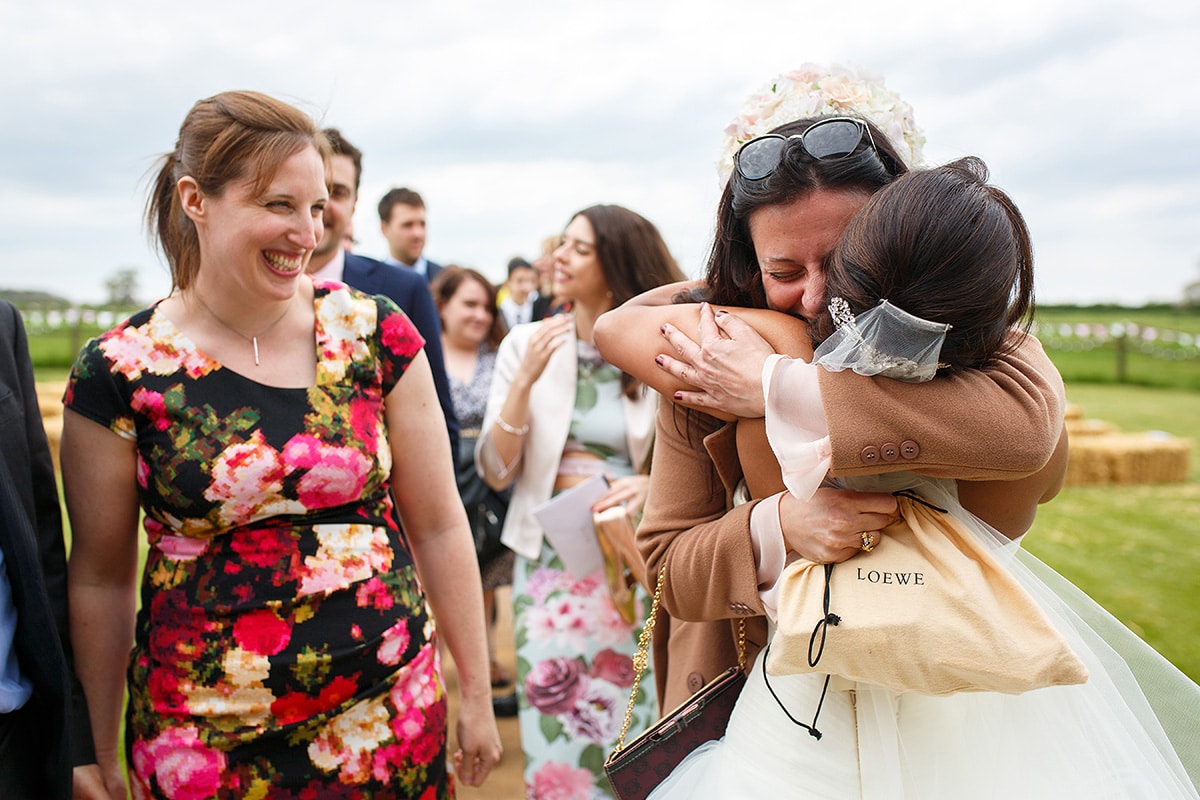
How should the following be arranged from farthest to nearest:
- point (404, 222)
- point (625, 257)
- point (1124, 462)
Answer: point (1124, 462) → point (404, 222) → point (625, 257)

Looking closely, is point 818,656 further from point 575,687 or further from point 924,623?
point 575,687

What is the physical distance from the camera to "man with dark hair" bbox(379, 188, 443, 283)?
6.63 m

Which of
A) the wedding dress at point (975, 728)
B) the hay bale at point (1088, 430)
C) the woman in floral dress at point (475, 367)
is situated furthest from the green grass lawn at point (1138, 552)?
the wedding dress at point (975, 728)

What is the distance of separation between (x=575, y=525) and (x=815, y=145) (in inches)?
82.0

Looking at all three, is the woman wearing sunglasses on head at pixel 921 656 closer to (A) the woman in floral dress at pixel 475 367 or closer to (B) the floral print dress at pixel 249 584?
(B) the floral print dress at pixel 249 584

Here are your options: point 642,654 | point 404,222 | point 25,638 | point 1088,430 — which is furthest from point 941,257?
point 1088,430

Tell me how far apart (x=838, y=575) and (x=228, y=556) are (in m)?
1.27

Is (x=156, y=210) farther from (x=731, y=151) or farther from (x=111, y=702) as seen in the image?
(x=731, y=151)

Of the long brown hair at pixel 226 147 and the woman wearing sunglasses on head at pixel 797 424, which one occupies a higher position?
the long brown hair at pixel 226 147

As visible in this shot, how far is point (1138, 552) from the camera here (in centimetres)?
778

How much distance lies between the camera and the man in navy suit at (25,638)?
5.82 ft

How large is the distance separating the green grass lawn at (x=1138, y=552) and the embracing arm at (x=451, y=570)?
10.4ft

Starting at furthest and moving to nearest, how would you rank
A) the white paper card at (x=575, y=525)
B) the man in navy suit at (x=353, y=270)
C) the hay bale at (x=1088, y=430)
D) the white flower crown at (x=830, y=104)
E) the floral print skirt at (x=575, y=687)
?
→ the hay bale at (x=1088, y=430) → the man in navy suit at (x=353, y=270) → the floral print skirt at (x=575, y=687) → the white paper card at (x=575, y=525) → the white flower crown at (x=830, y=104)

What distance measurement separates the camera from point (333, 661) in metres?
1.96
